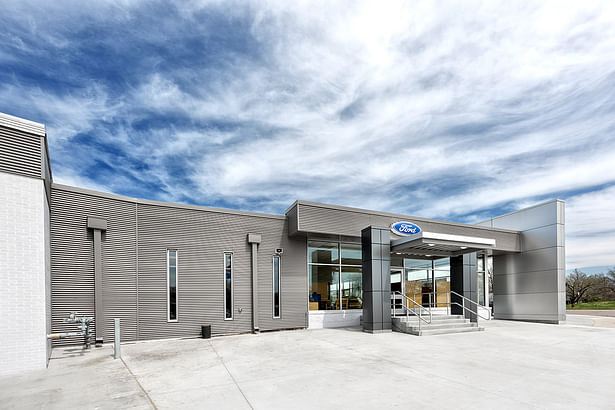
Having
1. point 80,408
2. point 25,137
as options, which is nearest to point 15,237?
point 25,137

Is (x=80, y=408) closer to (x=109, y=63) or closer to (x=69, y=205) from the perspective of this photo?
(x=69, y=205)

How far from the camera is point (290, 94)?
13195mm

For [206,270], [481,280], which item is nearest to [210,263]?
[206,270]

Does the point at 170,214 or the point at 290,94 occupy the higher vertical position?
the point at 290,94

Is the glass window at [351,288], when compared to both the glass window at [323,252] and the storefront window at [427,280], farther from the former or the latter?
the storefront window at [427,280]

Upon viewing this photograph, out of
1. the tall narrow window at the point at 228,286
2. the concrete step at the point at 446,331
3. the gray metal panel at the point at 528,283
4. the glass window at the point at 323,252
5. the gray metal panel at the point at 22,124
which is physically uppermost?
the gray metal panel at the point at 22,124

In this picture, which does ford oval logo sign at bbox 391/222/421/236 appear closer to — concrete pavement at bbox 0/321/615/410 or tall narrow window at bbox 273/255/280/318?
tall narrow window at bbox 273/255/280/318

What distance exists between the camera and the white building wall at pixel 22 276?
6879 mm

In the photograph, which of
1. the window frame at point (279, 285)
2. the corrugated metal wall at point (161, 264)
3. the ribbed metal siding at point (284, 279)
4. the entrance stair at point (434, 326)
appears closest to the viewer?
the corrugated metal wall at point (161, 264)

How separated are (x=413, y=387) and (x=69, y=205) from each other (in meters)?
10.5

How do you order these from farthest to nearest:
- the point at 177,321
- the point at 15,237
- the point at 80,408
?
the point at 177,321, the point at 15,237, the point at 80,408

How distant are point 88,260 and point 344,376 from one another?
336 inches

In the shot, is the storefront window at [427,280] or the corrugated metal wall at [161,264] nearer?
the corrugated metal wall at [161,264]

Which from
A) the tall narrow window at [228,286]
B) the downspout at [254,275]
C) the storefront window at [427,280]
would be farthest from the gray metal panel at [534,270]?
the tall narrow window at [228,286]
